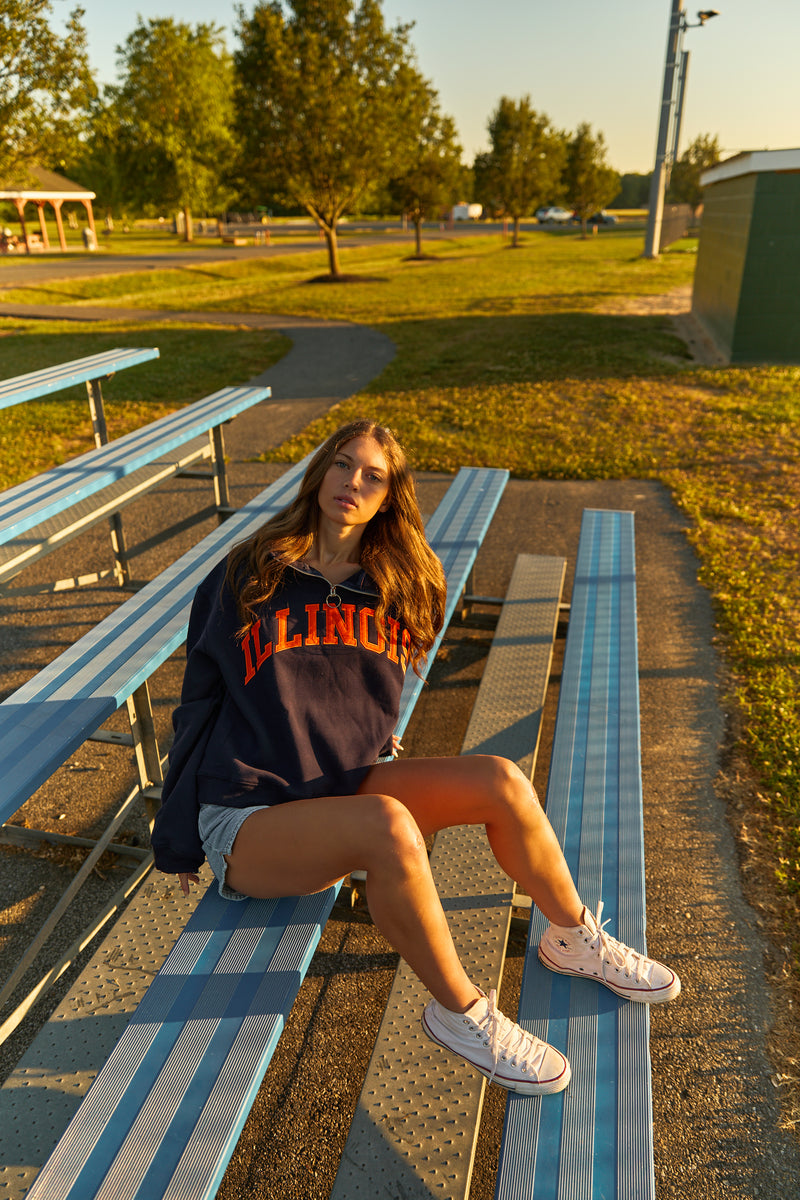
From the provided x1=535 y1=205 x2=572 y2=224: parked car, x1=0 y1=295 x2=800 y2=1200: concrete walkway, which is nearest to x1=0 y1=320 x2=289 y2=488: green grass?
x1=0 y1=295 x2=800 y2=1200: concrete walkway

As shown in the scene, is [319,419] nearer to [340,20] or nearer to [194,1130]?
[194,1130]

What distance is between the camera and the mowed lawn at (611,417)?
426 cm

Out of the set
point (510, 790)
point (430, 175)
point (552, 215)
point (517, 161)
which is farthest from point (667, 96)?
point (552, 215)

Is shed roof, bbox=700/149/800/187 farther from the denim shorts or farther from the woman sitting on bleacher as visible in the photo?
the denim shorts

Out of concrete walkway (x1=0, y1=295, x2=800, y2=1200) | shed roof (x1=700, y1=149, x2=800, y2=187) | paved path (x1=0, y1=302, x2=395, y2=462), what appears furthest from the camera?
shed roof (x1=700, y1=149, x2=800, y2=187)

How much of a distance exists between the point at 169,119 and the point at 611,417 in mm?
42852

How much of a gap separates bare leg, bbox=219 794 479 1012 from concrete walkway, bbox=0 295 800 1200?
71 cm

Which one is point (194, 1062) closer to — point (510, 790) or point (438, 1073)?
point (438, 1073)

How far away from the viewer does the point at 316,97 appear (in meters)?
22.3

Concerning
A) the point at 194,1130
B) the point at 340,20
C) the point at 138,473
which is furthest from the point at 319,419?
the point at 340,20

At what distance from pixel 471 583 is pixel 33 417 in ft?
21.7

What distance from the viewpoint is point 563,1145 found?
1.60m

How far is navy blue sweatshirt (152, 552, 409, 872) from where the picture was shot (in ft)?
6.75

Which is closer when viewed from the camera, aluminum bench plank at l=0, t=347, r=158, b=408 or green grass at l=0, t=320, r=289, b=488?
aluminum bench plank at l=0, t=347, r=158, b=408
